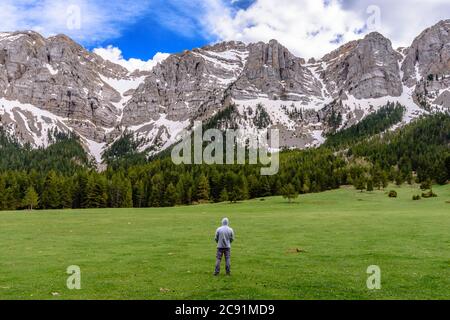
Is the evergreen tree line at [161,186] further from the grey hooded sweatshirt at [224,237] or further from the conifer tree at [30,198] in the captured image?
the grey hooded sweatshirt at [224,237]

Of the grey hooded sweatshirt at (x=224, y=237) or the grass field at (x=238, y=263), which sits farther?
the grey hooded sweatshirt at (x=224, y=237)

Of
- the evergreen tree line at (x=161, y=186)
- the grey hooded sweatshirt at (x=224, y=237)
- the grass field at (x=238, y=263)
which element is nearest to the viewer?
the grass field at (x=238, y=263)

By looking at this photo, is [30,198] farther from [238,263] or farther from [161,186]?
[238,263]

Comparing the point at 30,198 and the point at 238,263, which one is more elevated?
the point at 30,198

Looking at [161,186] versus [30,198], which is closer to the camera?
[30,198]

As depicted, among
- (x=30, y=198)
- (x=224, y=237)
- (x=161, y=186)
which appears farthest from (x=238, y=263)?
(x=161, y=186)

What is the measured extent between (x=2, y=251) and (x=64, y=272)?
1343 cm

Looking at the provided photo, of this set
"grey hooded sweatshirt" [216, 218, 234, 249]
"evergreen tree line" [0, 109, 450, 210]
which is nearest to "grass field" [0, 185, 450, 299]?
"grey hooded sweatshirt" [216, 218, 234, 249]

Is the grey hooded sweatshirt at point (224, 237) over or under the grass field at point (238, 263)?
over

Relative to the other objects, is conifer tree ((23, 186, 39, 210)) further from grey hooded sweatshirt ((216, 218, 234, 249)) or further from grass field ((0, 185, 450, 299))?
grey hooded sweatshirt ((216, 218, 234, 249))

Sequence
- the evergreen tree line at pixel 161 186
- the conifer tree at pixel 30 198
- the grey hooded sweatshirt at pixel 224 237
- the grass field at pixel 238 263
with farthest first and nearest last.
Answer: the evergreen tree line at pixel 161 186 → the conifer tree at pixel 30 198 → the grey hooded sweatshirt at pixel 224 237 → the grass field at pixel 238 263

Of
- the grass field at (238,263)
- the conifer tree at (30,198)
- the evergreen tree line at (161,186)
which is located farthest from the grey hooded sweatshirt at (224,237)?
the conifer tree at (30,198)
